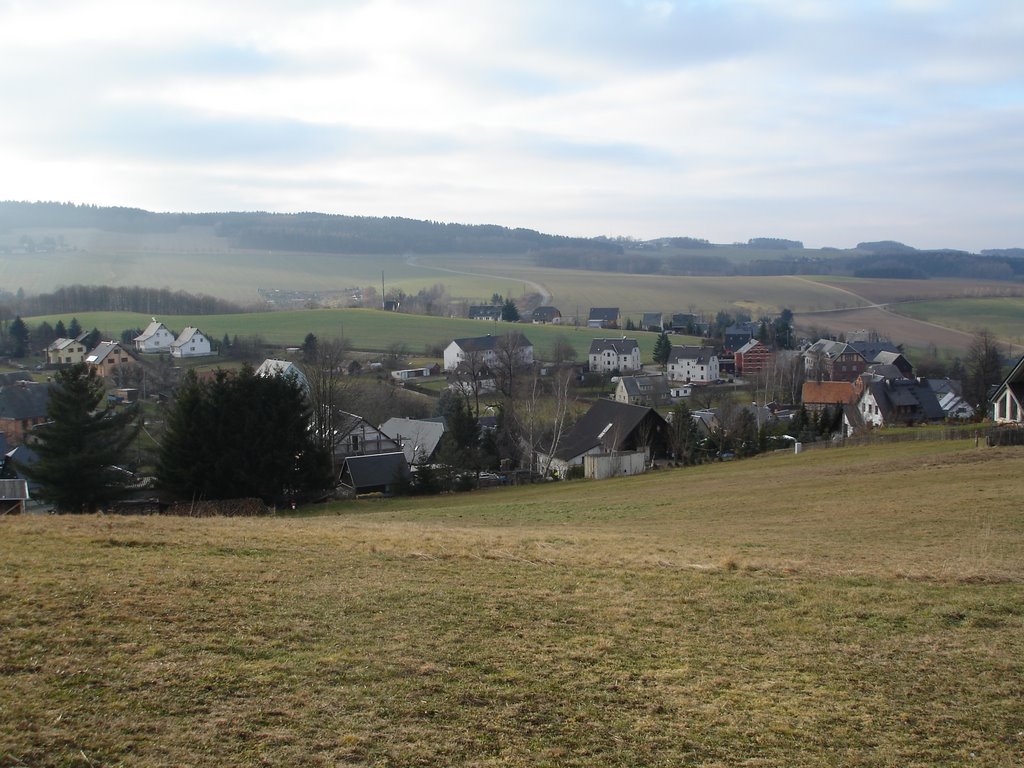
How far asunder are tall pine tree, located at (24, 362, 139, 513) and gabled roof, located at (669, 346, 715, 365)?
71.5 metres

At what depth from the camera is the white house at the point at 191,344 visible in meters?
87.8

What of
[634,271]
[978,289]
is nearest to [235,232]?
[634,271]

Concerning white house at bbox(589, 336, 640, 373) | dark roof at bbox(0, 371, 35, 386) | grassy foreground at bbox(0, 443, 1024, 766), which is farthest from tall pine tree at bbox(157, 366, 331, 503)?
white house at bbox(589, 336, 640, 373)

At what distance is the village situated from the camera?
40062mm

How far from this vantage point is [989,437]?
30.3 m

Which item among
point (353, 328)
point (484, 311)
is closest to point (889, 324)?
point (484, 311)

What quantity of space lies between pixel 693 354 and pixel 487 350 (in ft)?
77.4

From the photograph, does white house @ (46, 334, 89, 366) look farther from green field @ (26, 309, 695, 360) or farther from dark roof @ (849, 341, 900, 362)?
dark roof @ (849, 341, 900, 362)

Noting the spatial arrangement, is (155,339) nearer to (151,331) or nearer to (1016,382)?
(151,331)

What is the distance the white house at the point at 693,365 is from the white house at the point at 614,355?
13.8 ft

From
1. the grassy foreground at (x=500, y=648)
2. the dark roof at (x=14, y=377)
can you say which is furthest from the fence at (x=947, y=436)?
the dark roof at (x=14, y=377)

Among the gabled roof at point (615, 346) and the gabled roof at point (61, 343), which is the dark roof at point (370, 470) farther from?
the gabled roof at point (61, 343)

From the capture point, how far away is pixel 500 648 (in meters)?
9.23

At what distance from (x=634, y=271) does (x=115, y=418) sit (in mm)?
164945
